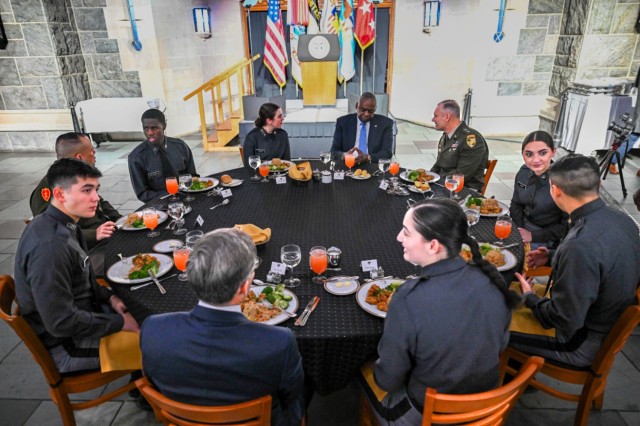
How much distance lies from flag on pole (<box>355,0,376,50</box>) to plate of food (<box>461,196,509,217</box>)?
7.05 meters

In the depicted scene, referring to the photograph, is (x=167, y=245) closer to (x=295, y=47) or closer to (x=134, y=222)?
(x=134, y=222)

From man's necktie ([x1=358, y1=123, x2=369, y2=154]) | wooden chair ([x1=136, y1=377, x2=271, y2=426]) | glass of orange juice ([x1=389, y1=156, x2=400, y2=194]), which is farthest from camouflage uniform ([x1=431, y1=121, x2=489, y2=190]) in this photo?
wooden chair ([x1=136, y1=377, x2=271, y2=426])

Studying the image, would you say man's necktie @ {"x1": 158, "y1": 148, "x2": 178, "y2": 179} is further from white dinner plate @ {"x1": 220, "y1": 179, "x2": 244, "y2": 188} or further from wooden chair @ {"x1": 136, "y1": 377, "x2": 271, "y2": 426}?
wooden chair @ {"x1": 136, "y1": 377, "x2": 271, "y2": 426}

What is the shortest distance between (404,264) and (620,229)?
2.90 ft

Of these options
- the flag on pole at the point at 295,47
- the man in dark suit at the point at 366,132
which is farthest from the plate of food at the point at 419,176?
the flag on pole at the point at 295,47

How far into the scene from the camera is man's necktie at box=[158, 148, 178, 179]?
338 centimetres

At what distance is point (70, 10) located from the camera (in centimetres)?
712

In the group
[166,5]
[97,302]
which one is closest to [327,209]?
[97,302]

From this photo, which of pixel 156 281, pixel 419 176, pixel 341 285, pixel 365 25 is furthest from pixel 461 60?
pixel 156 281

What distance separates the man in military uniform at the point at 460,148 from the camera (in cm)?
341

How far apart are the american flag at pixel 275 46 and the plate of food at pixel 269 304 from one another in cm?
773

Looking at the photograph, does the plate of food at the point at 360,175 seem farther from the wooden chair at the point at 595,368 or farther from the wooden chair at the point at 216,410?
the wooden chair at the point at 216,410

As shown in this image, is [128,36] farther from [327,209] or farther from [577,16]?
[577,16]

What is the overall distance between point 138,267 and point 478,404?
154cm
